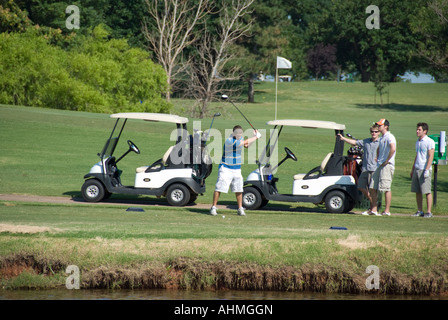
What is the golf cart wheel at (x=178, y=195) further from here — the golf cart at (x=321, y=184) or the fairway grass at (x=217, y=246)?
the golf cart at (x=321, y=184)

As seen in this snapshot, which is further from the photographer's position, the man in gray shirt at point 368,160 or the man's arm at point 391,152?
the man in gray shirt at point 368,160

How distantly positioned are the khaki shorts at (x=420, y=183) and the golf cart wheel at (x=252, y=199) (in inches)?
117

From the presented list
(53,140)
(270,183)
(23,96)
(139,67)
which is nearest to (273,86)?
(139,67)

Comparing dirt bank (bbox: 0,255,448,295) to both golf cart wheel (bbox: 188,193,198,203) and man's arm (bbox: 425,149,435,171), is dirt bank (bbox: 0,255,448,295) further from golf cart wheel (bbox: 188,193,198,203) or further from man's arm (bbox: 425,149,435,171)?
golf cart wheel (bbox: 188,193,198,203)

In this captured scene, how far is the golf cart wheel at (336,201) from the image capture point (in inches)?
498

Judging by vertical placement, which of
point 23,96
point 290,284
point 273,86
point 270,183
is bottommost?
point 290,284

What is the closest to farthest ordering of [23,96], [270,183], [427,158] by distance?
[427,158] → [270,183] → [23,96]

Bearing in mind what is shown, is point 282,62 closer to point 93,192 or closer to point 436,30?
point 93,192

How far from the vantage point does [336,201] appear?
1267cm

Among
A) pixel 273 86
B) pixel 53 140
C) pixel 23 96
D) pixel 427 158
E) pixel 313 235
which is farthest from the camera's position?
pixel 273 86

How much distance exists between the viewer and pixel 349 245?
28.3 ft

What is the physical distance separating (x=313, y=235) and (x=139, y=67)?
30394 mm

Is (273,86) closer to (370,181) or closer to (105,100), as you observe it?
(105,100)

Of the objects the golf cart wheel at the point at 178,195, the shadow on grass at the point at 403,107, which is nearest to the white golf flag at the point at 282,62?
the golf cart wheel at the point at 178,195
